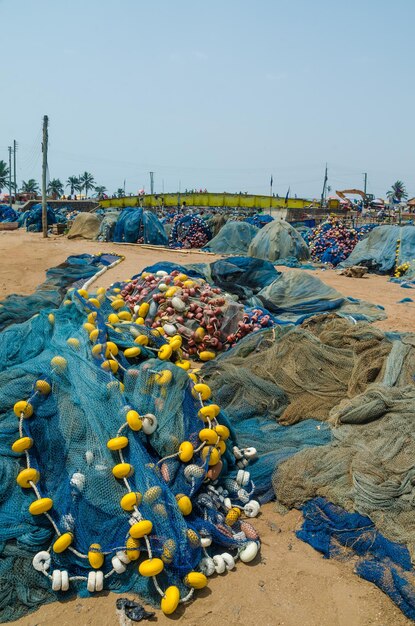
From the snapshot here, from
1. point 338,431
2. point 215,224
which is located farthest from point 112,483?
point 215,224

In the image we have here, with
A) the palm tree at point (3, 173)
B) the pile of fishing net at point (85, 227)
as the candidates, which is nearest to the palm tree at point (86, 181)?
the palm tree at point (3, 173)

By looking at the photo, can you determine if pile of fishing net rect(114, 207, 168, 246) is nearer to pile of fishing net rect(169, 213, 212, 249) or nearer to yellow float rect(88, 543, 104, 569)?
pile of fishing net rect(169, 213, 212, 249)

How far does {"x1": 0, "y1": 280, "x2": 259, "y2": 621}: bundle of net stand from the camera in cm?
307

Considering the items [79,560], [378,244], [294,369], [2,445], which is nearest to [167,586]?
[79,560]

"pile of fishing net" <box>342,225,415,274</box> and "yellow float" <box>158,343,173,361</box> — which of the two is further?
"pile of fishing net" <box>342,225,415,274</box>

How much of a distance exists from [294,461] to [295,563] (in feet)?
2.96

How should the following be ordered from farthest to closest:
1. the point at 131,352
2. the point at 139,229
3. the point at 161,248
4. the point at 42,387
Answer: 1. the point at 139,229
2. the point at 161,248
3. the point at 131,352
4. the point at 42,387

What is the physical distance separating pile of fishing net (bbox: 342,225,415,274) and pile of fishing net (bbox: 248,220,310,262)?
176 centimetres

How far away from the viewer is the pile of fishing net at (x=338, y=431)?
3.54 meters

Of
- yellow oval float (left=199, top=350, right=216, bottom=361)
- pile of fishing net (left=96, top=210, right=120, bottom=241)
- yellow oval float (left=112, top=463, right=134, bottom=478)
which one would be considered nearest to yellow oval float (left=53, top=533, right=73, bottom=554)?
yellow oval float (left=112, top=463, right=134, bottom=478)

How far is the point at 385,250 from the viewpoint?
53.2 ft

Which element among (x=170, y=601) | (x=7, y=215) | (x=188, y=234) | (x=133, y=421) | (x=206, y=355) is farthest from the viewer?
(x=7, y=215)

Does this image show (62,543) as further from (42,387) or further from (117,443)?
(42,387)

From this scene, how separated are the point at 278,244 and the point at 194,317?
440 inches
